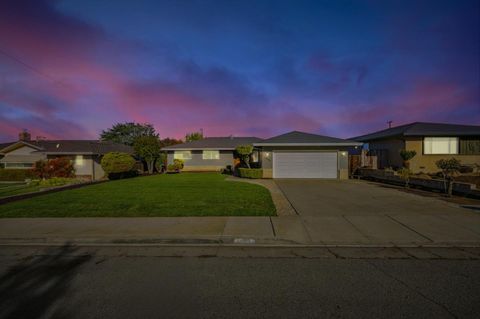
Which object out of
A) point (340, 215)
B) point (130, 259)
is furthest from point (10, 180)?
point (340, 215)

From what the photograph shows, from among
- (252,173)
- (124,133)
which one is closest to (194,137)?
(124,133)

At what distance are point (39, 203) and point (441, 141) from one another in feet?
88.1

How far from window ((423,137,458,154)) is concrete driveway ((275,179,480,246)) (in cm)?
1160

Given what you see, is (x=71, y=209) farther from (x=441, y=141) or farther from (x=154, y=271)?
(x=441, y=141)

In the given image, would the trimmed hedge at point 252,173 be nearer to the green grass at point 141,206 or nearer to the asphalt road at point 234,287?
the green grass at point 141,206

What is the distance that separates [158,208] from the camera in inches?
356

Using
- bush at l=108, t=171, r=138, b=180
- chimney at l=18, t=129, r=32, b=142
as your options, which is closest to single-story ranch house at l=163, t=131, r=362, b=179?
bush at l=108, t=171, r=138, b=180

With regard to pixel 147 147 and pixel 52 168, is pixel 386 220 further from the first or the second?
pixel 147 147

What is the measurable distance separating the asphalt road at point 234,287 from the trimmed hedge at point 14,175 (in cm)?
2715

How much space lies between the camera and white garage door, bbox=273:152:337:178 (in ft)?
62.9

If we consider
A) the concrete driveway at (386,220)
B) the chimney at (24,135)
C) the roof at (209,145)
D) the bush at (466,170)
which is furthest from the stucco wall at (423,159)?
the chimney at (24,135)

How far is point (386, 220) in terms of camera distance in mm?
7398

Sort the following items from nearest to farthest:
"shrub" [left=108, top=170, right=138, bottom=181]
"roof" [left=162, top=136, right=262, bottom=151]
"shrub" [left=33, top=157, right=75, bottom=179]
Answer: "shrub" [left=33, top=157, right=75, bottom=179] < "shrub" [left=108, top=170, right=138, bottom=181] < "roof" [left=162, top=136, right=262, bottom=151]

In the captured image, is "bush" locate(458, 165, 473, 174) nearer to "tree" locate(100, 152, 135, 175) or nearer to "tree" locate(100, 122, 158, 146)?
"tree" locate(100, 152, 135, 175)
